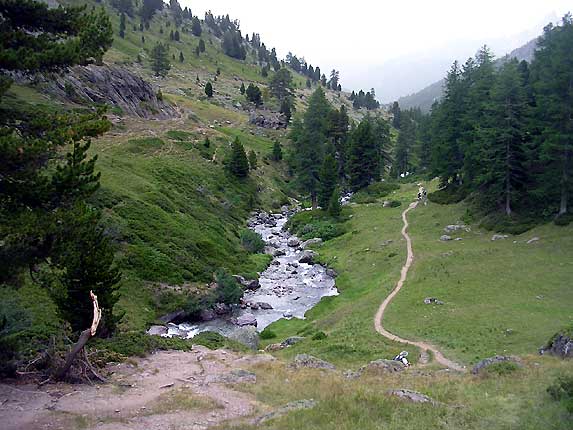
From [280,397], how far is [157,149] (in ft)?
194

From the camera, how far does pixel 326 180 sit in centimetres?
7112

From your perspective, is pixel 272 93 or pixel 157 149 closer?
pixel 157 149

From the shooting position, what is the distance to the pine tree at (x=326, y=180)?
7025 centimetres

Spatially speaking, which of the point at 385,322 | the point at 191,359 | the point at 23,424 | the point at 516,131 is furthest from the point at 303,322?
the point at 516,131

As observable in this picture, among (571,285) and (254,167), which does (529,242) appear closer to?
(571,285)

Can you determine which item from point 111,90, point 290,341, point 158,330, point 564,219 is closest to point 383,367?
point 290,341

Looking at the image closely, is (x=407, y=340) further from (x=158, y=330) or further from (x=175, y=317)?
(x=175, y=317)

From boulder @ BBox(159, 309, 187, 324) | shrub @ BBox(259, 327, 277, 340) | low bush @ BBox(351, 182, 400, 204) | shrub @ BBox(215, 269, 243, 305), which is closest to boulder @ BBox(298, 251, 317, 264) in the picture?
shrub @ BBox(215, 269, 243, 305)

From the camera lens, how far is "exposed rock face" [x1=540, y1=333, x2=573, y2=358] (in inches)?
835

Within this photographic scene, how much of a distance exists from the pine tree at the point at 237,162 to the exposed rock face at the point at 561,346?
60.2 metres

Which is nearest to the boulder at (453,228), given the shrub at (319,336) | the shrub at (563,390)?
the shrub at (319,336)

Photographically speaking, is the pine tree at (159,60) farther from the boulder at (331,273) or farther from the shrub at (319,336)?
the shrub at (319,336)

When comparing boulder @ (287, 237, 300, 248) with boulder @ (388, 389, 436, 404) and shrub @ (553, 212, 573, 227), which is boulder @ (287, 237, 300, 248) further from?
boulder @ (388, 389, 436, 404)

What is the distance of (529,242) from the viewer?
139ft
